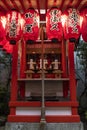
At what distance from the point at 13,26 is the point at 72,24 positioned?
6.09ft

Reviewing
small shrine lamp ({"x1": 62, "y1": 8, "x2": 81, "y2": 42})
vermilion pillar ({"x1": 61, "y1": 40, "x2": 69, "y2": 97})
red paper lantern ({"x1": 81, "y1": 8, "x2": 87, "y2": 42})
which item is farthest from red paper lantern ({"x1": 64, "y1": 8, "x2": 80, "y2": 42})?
vermilion pillar ({"x1": 61, "y1": 40, "x2": 69, "y2": 97})

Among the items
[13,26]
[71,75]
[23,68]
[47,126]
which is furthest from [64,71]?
[13,26]

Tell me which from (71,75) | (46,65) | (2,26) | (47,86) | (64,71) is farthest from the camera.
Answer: (46,65)

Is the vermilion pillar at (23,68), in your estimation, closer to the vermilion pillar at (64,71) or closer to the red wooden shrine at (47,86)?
the red wooden shrine at (47,86)

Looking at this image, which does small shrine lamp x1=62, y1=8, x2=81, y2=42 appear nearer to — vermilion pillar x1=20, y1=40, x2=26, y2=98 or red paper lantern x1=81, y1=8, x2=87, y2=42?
red paper lantern x1=81, y1=8, x2=87, y2=42

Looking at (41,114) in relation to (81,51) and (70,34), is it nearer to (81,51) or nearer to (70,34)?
(70,34)

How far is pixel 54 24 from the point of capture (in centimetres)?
745

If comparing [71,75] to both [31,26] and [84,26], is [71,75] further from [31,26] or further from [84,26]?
[31,26]

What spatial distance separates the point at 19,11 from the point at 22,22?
17.9 inches

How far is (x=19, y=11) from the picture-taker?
792cm

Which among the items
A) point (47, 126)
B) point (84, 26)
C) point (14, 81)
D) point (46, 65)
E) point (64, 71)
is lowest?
point (47, 126)

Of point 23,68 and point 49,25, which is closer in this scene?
point 49,25

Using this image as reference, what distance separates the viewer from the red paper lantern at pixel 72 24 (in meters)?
7.38

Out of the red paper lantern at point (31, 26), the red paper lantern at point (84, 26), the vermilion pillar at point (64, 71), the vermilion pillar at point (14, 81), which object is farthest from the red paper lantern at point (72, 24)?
the vermilion pillar at point (14, 81)
